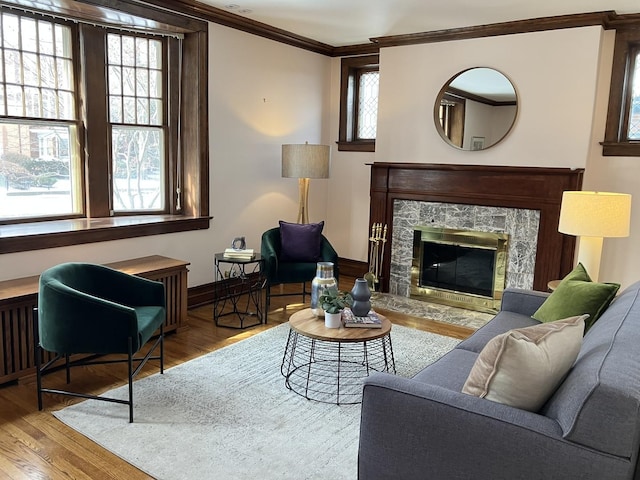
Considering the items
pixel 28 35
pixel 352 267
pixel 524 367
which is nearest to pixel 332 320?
pixel 524 367

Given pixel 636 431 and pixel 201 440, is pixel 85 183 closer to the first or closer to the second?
pixel 201 440

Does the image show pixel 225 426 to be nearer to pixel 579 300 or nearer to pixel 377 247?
pixel 579 300

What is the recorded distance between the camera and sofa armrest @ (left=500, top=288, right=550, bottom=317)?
3.34 metres

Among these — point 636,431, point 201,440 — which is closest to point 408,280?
point 201,440

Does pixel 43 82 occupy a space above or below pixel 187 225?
above

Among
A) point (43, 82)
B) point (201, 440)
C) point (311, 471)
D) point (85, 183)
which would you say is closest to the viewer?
point (311, 471)

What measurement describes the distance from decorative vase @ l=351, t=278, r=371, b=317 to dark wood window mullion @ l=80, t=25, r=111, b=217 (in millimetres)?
2443

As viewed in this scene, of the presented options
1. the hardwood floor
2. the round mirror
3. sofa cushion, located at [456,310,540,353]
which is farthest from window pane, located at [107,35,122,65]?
sofa cushion, located at [456,310,540,353]

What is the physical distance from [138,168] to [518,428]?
393cm

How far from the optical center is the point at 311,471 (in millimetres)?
2383

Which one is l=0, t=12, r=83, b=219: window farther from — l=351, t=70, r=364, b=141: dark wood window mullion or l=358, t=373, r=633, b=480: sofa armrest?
l=358, t=373, r=633, b=480: sofa armrest

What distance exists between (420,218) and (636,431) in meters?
3.94

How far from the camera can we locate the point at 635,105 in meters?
4.49

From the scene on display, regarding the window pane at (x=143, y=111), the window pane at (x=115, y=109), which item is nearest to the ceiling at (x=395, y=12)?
the window pane at (x=143, y=111)
